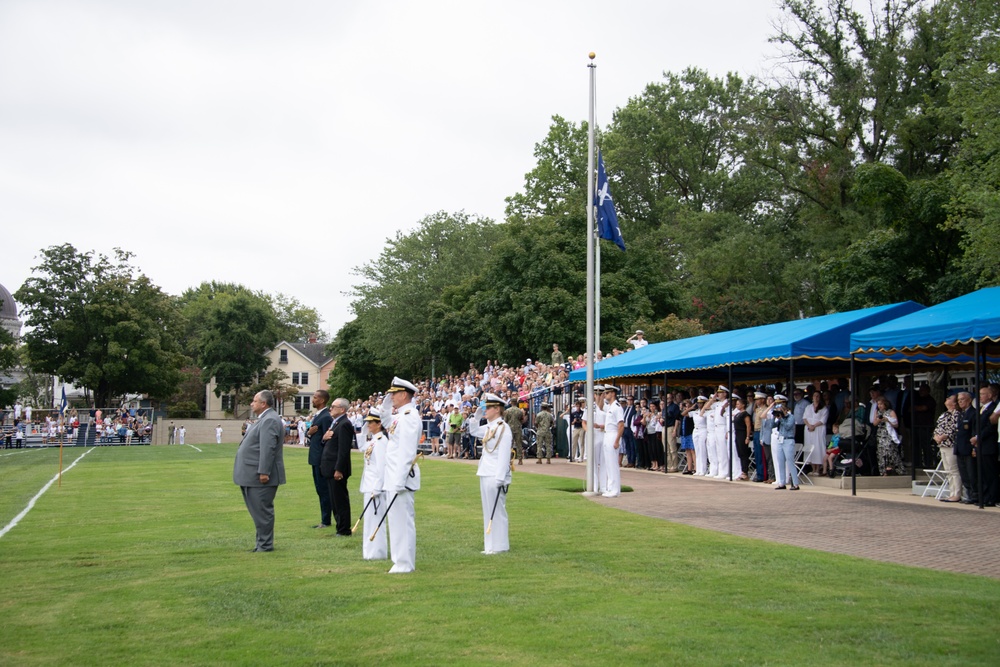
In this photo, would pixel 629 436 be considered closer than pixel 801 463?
No

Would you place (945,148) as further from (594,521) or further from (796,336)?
(594,521)

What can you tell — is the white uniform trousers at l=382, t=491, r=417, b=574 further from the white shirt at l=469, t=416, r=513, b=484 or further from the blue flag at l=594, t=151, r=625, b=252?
the blue flag at l=594, t=151, r=625, b=252

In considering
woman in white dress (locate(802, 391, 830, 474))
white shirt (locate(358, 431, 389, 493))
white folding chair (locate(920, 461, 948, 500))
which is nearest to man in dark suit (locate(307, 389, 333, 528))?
white shirt (locate(358, 431, 389, 493))

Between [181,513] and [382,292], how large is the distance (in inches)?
2223

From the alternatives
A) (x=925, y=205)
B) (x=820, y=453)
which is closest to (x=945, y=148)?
(x=925, y=205)

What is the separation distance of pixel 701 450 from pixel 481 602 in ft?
56.7

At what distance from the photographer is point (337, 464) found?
13234 millimetres

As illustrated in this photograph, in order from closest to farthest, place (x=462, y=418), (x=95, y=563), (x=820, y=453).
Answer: (x=95, y=563), (x=820, y=453), (x=462, y=418)

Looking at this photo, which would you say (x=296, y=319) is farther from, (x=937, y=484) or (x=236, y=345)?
(x=937, y=484)

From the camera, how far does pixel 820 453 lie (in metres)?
21.1

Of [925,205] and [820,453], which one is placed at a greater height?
[925,205]

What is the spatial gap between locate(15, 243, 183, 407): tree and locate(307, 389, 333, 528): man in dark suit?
71157 mm

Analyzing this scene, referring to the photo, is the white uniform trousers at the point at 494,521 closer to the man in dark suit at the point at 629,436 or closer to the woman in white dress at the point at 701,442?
the woman in white dress at the point at 701,442

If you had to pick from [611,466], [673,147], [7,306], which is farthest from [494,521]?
[7,306]
